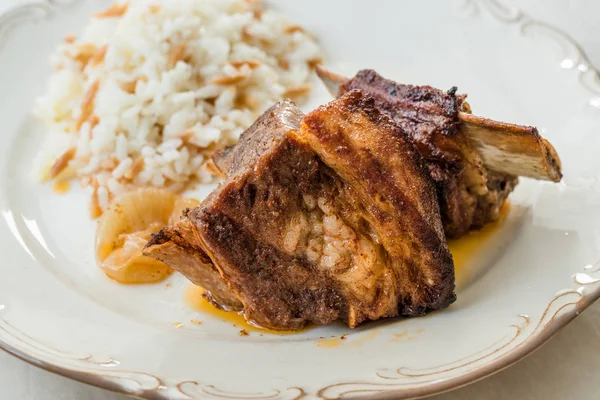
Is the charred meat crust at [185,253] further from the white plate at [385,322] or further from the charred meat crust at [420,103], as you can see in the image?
the charred meat crust at [420,103]

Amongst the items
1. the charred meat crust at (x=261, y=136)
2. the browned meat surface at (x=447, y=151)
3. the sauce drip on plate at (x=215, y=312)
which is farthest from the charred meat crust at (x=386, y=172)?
the sauce drip on plate at (x=215, y=312)

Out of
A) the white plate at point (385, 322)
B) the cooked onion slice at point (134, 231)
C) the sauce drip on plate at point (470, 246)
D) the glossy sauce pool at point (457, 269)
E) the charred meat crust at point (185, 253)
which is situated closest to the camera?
the white plate at point (385, 322)

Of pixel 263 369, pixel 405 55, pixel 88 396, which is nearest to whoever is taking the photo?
pixel 263 369

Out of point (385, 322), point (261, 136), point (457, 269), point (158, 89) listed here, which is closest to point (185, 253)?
point (261, 136)

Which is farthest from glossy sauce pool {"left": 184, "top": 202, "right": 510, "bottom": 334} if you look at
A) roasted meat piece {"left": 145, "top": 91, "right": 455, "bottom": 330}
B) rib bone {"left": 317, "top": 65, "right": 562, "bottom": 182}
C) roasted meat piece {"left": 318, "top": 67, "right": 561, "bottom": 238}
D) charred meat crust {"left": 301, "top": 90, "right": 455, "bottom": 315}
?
charred meat crust {"left": 301, "top": 90, "right": 455, "bottom": 315}

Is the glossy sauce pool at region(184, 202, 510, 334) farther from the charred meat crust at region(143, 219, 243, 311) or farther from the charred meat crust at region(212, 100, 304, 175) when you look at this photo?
the charred meat crust at region(212, 100, 304, 175)

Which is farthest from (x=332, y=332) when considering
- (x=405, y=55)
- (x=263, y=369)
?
(x=405, y=55)

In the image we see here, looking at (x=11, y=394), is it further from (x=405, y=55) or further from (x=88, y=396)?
(x=405, y=55)
